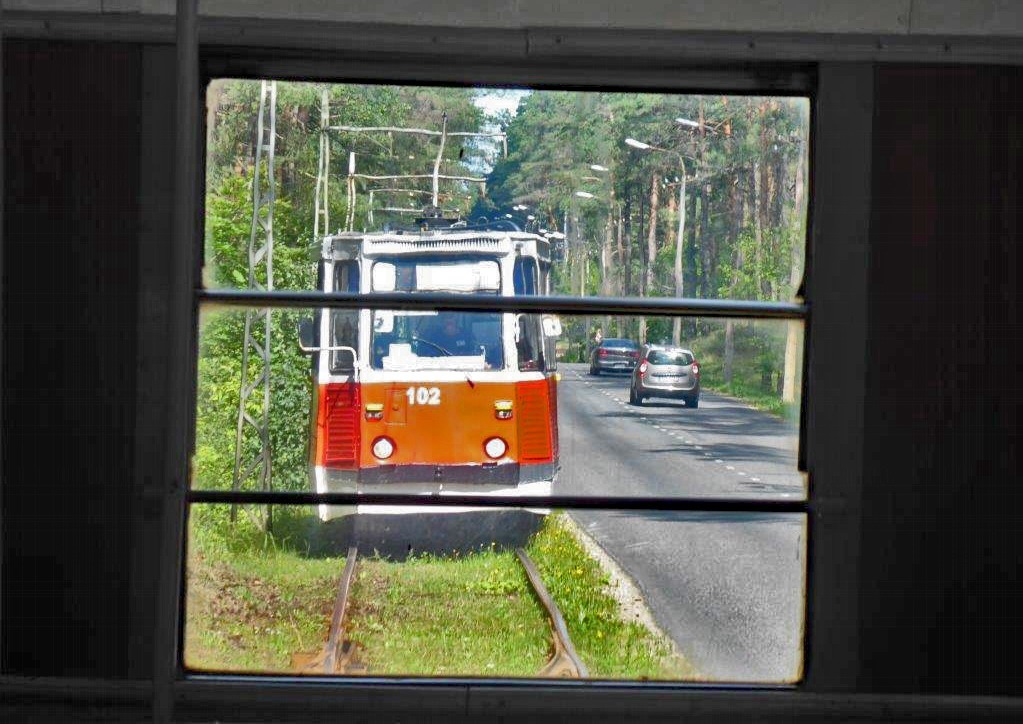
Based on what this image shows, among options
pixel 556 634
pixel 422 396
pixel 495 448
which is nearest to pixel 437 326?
pixel 495 448

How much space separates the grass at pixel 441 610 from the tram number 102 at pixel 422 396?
0.95 metres

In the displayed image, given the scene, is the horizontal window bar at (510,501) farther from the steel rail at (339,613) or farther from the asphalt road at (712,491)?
the steel rail at (339,613)

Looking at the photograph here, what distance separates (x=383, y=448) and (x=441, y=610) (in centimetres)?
136

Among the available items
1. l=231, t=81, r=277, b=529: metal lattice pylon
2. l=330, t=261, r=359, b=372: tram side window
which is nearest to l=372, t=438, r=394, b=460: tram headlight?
l=330, t=261, r=359, b=372: tram side window

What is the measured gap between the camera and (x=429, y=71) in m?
3.87

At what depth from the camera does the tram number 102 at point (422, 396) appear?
7.13m

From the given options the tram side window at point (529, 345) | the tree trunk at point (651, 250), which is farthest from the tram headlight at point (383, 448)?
the tree trunk at point (651, 250)

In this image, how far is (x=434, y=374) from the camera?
23.3ft

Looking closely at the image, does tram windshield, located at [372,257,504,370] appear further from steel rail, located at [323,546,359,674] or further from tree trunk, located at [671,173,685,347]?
steel rail, located at [323,546,359,674]

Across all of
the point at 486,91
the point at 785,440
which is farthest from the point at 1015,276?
the point at 486,91

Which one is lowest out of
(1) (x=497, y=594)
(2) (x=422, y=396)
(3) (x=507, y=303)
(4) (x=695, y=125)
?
(1) (x=497, y=594)

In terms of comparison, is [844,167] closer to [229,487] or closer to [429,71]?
[429,71]

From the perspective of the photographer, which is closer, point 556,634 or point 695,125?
point 695,125

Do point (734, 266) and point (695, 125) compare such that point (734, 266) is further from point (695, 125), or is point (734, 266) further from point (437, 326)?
point (437, 326)
